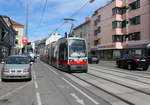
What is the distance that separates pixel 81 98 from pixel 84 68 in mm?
11441

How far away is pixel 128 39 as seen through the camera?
49.6 metres

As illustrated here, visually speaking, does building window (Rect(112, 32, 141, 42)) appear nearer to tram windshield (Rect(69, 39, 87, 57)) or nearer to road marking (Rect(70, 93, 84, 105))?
tram windshield (Rect(69, 39, 87, 57))

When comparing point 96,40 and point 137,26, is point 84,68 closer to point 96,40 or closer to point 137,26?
point 137,26

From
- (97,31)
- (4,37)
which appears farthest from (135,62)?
(97,31)

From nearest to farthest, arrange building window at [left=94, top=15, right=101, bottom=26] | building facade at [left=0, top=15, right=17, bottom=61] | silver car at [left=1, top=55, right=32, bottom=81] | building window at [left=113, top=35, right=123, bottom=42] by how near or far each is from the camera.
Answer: silver car at [left=1, top=55, right=32, bottom=81], building facade at [left=0, top=15, right=17, bottom=61], building window at [left=113, top=35, right=123, bottom=42], building window at [left=94, top=15, right=101, bottom=26]

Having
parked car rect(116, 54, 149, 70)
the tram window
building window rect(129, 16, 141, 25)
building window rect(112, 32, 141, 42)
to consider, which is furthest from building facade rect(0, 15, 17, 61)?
building window rect(129, 16, 141, 25)

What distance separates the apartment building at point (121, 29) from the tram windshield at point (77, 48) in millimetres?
23050

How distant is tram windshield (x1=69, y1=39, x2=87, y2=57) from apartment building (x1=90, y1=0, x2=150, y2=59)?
23050 millimetres

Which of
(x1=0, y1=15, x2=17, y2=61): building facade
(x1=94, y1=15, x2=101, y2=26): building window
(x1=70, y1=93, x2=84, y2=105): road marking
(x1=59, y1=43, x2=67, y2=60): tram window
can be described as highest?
(x1=94, y1=15, x2=101, y2=26): building window

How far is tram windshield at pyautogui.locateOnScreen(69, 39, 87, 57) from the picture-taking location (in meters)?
20.3

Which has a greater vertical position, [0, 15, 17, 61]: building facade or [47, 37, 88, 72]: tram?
[0, 15, 17, 61]: building facade

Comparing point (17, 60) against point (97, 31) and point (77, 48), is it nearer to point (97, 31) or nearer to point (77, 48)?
point (77, 48)

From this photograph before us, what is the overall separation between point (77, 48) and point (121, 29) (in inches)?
1342

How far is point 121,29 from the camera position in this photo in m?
52.8
